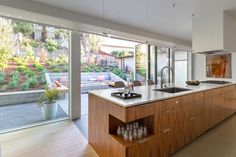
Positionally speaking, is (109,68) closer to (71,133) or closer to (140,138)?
(71,133)

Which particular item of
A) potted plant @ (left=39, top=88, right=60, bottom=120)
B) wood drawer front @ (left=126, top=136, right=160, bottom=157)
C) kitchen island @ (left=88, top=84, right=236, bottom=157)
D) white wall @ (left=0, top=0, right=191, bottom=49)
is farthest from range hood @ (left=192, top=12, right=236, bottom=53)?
potted plant @ (left=39, top=88, right=60, bottom=120)

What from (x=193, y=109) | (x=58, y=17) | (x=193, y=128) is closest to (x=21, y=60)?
(x=58, y=17)

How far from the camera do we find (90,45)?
15.2 ft

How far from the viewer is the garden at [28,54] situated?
318 cm

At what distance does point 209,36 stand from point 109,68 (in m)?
3.09

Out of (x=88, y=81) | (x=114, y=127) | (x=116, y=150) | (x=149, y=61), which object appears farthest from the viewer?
(x=149, y=61)

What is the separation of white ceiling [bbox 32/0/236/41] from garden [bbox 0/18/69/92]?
0.85m

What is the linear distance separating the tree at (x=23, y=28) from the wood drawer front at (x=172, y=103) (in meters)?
3.28

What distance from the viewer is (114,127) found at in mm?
2164

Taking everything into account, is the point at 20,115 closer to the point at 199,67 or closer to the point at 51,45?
the point at 51,45

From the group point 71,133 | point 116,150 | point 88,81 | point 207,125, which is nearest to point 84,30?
point 88,81

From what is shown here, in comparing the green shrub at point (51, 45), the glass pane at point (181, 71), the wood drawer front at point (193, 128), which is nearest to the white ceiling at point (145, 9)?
the green shrub at point (51, 45)

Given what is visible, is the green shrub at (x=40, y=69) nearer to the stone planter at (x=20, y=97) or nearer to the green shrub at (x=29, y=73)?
the green shrub at (x=29, y=73)

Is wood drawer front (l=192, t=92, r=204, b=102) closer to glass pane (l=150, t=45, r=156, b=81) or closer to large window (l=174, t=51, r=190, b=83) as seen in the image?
glass pane (l=150, t=45, r=156, b=81)
